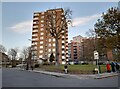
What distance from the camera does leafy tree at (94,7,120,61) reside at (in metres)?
39.1

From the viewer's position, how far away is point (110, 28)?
135 feet

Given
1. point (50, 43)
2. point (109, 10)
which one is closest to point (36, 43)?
point (50, 43)

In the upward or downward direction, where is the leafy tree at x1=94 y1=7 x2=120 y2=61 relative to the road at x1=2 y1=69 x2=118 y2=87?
upward

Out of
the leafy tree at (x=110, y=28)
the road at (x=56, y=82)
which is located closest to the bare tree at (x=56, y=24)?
the leafy tree at (x=110, y=28)

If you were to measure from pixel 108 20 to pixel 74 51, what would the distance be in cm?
12769

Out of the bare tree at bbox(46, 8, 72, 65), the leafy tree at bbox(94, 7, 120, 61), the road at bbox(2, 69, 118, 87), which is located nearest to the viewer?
the road at bbox(2, 69, 118, 87)

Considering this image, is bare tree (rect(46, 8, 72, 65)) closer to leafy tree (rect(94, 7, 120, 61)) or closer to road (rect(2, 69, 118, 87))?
leafy tree (rect(94, 7, 120, 61))

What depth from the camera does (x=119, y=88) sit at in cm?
1512

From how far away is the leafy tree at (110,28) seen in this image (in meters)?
39.1

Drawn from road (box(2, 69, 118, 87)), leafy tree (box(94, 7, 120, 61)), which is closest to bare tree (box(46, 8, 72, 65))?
leafy tree (box(94, 7, 120, 61))

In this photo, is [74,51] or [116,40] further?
[74,51]

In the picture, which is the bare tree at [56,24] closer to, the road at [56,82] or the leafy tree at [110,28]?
the leafy tree at [110,28]

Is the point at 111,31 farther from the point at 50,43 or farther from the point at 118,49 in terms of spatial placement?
the point at 50,43

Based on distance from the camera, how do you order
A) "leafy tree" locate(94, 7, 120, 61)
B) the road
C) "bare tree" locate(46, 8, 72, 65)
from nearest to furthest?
the road < "leafy tree" locate(94, 7, 120, 61) < "bare tree" locate(46, 8, 72, 65)
